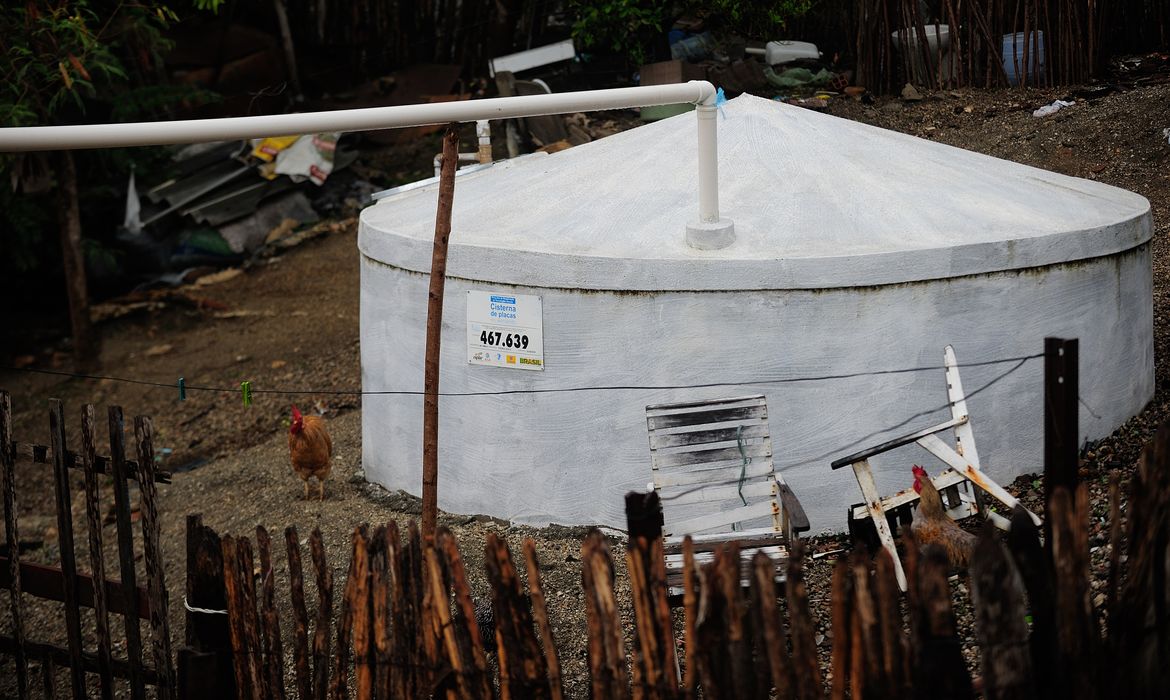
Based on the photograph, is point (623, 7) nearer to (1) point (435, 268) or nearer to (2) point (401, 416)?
(2) point (401, 416)

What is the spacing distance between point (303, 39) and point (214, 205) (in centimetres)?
354

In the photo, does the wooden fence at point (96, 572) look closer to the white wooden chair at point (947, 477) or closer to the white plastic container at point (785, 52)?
the white wooden chair at point (947, 477)

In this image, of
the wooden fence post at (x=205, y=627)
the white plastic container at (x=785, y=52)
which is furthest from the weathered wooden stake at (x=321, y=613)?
the white plastic container at (x=785, y=52)

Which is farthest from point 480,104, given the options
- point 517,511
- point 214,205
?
point 214,205

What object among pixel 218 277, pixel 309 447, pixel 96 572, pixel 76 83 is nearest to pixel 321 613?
pixel 96 572

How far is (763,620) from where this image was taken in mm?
2992

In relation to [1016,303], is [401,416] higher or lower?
lower

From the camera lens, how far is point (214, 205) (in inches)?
542

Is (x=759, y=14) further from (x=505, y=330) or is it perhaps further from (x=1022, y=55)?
(x=505, y=330)

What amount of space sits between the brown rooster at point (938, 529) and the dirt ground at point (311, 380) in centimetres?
39

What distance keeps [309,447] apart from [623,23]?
8130mm

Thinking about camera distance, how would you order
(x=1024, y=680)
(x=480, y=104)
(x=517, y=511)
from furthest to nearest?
(x=517, y=511)
(x=480, y=104)
(x=1024, y=680)

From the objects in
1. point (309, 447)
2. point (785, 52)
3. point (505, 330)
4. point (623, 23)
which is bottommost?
point (309, 447)

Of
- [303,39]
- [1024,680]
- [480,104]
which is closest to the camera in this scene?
[1024,680]
